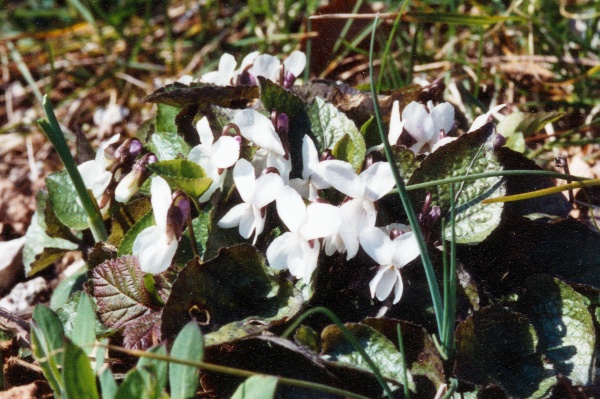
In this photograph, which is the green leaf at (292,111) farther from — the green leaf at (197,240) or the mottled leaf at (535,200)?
the mottled leaf at (535,200)

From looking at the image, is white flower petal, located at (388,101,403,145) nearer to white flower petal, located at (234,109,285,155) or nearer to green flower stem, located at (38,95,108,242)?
white flower petal, located at (234,109,285,155)

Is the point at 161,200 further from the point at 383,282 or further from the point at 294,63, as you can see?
the point at 294,63

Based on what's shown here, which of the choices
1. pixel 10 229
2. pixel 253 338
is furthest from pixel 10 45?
pixel 253 338

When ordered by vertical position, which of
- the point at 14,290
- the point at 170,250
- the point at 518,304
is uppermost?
the point at 170,250

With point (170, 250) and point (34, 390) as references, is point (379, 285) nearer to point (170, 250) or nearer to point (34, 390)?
point (170, 250)

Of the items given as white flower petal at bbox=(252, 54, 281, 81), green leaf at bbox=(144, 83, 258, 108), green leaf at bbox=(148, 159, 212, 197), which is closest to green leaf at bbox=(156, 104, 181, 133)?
green leaf at bbox=(144, 83, 258, 108)

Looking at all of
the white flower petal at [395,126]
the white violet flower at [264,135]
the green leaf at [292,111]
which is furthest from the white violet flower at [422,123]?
the white violet flower at [264,135]

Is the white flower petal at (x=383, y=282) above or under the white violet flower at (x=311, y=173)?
under

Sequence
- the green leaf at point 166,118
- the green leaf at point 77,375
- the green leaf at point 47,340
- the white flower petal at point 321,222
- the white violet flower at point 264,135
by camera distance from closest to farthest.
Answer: the green leaf at point 77,375
the green leaf at point 47,340
the white flower petal at point 321,222
the white violet flower at point 264,135
the green leaf at point 166,118
